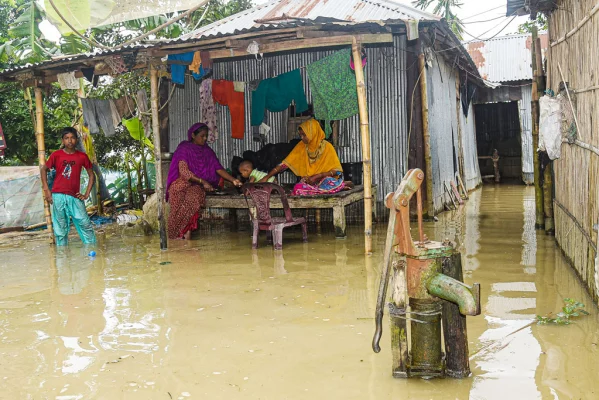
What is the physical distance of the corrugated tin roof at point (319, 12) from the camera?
9.14 m

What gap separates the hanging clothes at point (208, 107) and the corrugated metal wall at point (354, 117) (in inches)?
6.0

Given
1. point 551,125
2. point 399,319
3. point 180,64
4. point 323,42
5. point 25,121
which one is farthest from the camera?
point 25,121

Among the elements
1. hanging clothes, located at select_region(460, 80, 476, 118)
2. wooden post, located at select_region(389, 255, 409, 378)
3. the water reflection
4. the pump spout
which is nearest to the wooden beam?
the water reflection

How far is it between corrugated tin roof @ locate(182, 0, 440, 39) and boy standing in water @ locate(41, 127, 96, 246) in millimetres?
2571

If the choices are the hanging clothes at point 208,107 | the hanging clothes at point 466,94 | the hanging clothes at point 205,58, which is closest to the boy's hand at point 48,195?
the hanging clothes at point 205,58

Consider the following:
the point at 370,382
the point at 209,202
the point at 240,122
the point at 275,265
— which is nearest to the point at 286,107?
the point at 240,122

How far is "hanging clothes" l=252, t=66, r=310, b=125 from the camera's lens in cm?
998

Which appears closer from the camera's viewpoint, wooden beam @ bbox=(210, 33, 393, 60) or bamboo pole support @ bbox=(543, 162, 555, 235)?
wooden beam @ bbox=(210, 33, 393, 60)

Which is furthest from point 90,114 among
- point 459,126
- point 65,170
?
point 459,126

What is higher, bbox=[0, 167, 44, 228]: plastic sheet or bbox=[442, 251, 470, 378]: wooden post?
bbox=[0, 167, 44, 228]: plastic sheet

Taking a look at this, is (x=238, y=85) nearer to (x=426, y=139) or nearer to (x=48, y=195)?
(x=426, y=139)

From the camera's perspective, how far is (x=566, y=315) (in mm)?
4133

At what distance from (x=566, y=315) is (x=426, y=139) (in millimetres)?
5825

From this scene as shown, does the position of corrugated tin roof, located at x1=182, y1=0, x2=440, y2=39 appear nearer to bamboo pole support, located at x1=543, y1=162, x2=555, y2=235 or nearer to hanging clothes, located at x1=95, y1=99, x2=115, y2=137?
hanging clothes, located at x1=95, y1=99, x2=115, y2=137
